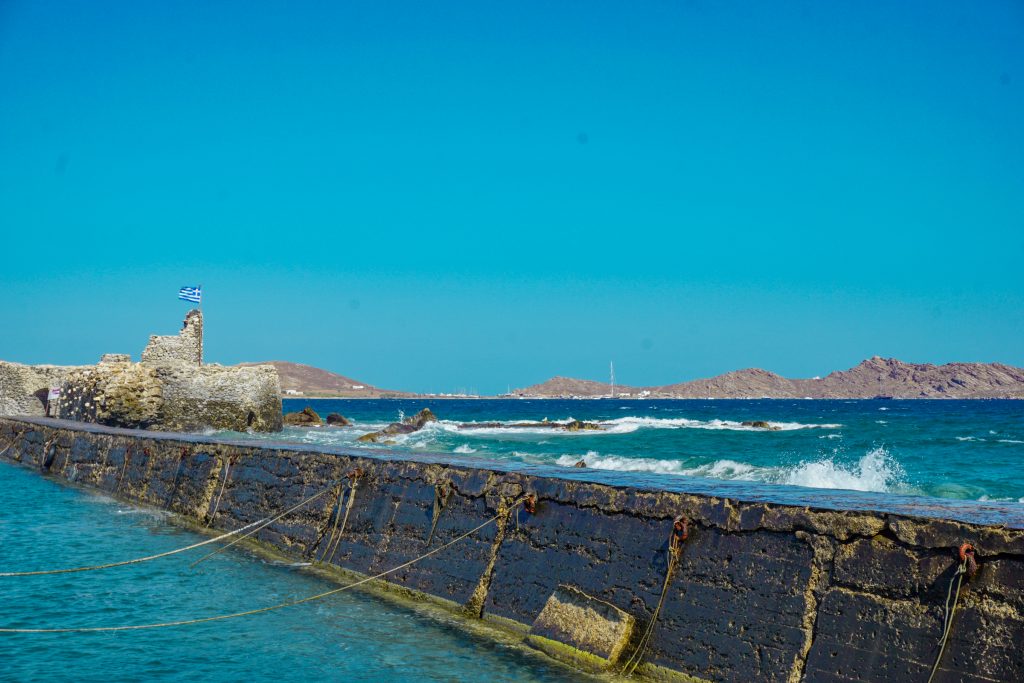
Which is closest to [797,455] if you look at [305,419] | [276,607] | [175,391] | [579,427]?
[579,427]

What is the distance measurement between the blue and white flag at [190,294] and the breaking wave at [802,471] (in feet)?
53.4

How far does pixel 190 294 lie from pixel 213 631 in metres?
27.2

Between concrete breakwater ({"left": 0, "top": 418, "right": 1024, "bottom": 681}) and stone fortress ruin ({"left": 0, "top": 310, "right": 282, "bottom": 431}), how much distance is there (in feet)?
52.0

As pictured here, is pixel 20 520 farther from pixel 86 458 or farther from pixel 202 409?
pixel 202 409

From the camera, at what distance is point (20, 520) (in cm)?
1058

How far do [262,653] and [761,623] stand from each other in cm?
322

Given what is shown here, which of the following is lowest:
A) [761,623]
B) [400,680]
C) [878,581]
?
[400,680]

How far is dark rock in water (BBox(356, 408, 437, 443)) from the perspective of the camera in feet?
84.5

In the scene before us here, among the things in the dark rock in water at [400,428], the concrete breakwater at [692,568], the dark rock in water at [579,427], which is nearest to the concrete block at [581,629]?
the concrete breakwater at [692,568]

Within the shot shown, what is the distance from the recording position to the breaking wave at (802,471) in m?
16.6

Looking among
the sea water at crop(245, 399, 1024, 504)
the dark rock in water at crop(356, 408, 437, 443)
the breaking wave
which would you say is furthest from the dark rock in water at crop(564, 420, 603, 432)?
the breaking wave

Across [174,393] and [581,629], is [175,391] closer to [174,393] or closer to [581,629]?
[174,393]

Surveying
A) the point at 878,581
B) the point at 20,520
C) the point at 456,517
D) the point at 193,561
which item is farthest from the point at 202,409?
the point at 878,581

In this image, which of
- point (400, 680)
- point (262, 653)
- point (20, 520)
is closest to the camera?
point (400, 680)
